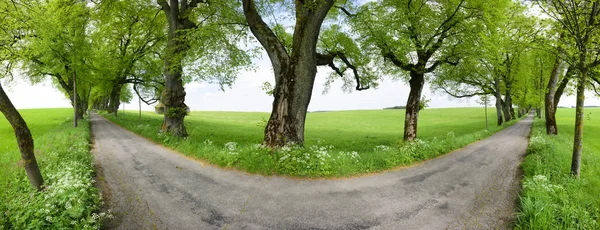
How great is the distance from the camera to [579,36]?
25.0 feet

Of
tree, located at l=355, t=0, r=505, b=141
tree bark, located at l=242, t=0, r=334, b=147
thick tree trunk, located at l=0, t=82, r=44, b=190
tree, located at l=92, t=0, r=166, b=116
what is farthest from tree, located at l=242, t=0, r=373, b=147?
tree, located at l=92, t=0, r=166, b=116

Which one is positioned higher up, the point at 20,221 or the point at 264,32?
the point at 264,32

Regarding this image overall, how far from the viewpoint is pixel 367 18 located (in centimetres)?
1503

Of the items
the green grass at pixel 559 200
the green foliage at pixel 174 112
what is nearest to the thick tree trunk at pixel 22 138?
the green foliage at pixel 174 112

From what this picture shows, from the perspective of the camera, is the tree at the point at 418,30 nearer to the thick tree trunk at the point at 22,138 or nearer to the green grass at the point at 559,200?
the green grass at the point at 559,200

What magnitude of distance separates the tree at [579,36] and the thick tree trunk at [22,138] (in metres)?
15.3

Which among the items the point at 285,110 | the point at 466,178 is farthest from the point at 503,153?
the point at 285,110

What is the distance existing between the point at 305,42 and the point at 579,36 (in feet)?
28.5

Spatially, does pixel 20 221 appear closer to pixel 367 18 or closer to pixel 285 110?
pixel 285 110

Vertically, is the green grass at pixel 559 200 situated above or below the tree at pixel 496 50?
below

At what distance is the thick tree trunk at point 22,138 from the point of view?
6094 mm

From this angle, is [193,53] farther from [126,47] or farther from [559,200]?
[126,47]

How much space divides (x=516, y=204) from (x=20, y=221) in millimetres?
10646

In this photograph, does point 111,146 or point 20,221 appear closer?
point 20,221
